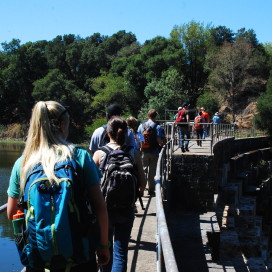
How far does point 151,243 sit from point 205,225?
3464mm

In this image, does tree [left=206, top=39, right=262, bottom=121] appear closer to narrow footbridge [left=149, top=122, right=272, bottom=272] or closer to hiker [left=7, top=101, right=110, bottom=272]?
narrow footbridge [left=149, top=122, right=272, bottom=272]

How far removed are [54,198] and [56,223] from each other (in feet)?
0.44

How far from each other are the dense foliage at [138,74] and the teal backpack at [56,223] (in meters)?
46.2

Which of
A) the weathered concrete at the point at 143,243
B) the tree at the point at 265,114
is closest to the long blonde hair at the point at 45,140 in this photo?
the weathered concrete at the point at 143,243

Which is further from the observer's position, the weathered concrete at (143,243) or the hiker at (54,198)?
the weathered concrete at (143,243)

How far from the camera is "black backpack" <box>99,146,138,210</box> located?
3.87 meters

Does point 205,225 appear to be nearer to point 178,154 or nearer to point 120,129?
point 178,154

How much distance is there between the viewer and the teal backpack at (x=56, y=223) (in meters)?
2.32

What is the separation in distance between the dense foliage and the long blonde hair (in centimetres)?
4592

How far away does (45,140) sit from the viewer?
8.54ft

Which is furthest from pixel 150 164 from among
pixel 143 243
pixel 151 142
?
pixel 143 243

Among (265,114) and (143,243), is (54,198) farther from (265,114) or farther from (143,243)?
(265,114)

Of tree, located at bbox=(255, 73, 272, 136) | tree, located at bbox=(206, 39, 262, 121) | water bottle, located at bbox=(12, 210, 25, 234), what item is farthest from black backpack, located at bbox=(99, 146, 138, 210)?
tree, located at bbox=(206, 39, 262, 121)

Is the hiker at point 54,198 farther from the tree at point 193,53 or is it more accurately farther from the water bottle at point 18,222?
the tree at point 193,53
